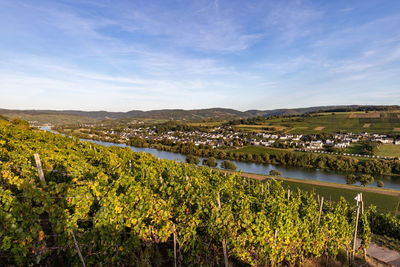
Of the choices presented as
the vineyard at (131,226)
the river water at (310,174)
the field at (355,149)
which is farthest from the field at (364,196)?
the field at (355,149)

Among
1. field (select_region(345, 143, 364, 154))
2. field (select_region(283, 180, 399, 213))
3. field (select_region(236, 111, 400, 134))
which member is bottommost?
field (select_region(345, 143, 364, 154))

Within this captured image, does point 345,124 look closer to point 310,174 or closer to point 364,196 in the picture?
point 310,174

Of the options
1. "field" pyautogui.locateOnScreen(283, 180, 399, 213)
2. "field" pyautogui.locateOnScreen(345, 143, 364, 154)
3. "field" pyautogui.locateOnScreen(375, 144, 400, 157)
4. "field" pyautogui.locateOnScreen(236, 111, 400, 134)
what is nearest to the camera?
"field" pyautogui.locateOnScreen(283, 180, 399, 213)

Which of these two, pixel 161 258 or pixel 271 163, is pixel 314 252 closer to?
pixel 161 258

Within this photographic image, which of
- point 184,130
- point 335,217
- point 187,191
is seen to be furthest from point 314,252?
point 184,130

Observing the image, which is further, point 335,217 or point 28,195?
point 335,217

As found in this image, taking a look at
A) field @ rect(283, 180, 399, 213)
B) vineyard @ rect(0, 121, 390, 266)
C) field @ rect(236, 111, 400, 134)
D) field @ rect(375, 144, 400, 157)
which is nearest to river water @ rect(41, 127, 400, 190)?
field @ rect(283, 180, 399, 213)

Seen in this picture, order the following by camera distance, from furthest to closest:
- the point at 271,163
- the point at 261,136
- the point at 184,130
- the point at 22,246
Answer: the point at 184,130 < the point at 261,136 < the point at 271,163 < the point at 22,246

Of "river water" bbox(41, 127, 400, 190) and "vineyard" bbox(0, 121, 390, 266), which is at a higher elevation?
"vineyard" bbox(0, 121, 390, 266)

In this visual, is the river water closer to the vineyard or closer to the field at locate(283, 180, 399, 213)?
the field at locate(283, 180, 399, 213)
